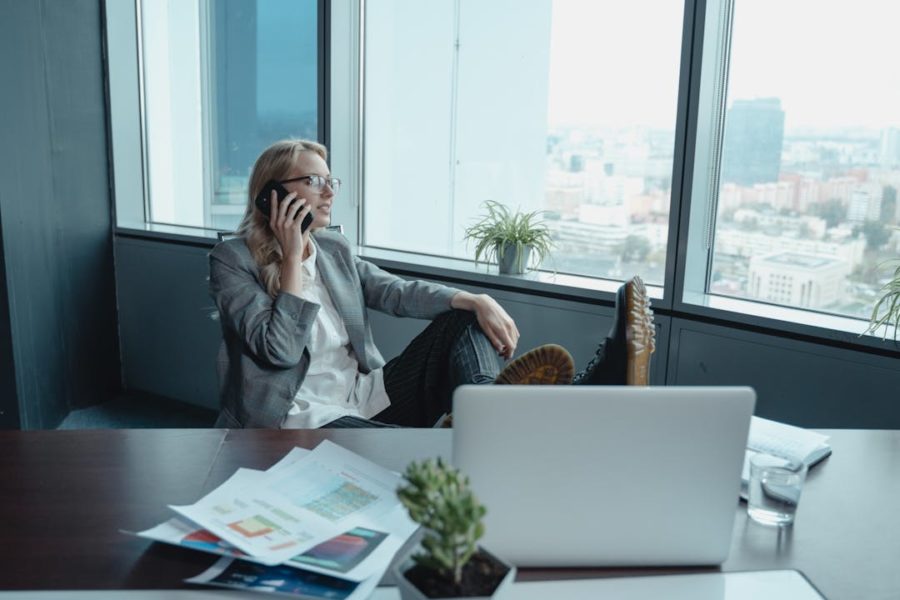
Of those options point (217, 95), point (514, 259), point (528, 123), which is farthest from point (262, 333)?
point (217, 95)

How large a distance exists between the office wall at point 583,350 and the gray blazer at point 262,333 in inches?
26.7

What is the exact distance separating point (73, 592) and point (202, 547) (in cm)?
14

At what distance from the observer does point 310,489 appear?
3.81ft

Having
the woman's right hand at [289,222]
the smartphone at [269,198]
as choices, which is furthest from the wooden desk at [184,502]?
the smartphone at [269,198]

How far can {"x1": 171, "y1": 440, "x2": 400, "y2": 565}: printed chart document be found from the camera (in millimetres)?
1007

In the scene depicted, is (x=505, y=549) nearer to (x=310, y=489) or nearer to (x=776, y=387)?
(x=310, y=489)

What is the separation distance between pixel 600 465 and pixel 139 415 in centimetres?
316

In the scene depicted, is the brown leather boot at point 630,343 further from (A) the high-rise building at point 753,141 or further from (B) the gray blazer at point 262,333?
(A) the high-rise building at point 753,141

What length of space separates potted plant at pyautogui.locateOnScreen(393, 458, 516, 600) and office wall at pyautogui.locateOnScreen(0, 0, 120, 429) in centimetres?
278

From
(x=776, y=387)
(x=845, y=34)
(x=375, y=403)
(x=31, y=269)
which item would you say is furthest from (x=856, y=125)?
(x=31, y=269)

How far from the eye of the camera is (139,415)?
369 cm

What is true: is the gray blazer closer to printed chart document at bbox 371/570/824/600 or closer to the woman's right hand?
the woman's right hand

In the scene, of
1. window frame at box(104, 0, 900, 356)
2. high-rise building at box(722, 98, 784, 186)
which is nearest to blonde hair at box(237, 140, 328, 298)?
window frame at box(104, 0, 900, 356)

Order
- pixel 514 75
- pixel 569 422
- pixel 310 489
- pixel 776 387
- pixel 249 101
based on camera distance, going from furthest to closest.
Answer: pixel 249 101, pixel 514 75, pixel 776 387, pixel 310 489, pixel 569 422
